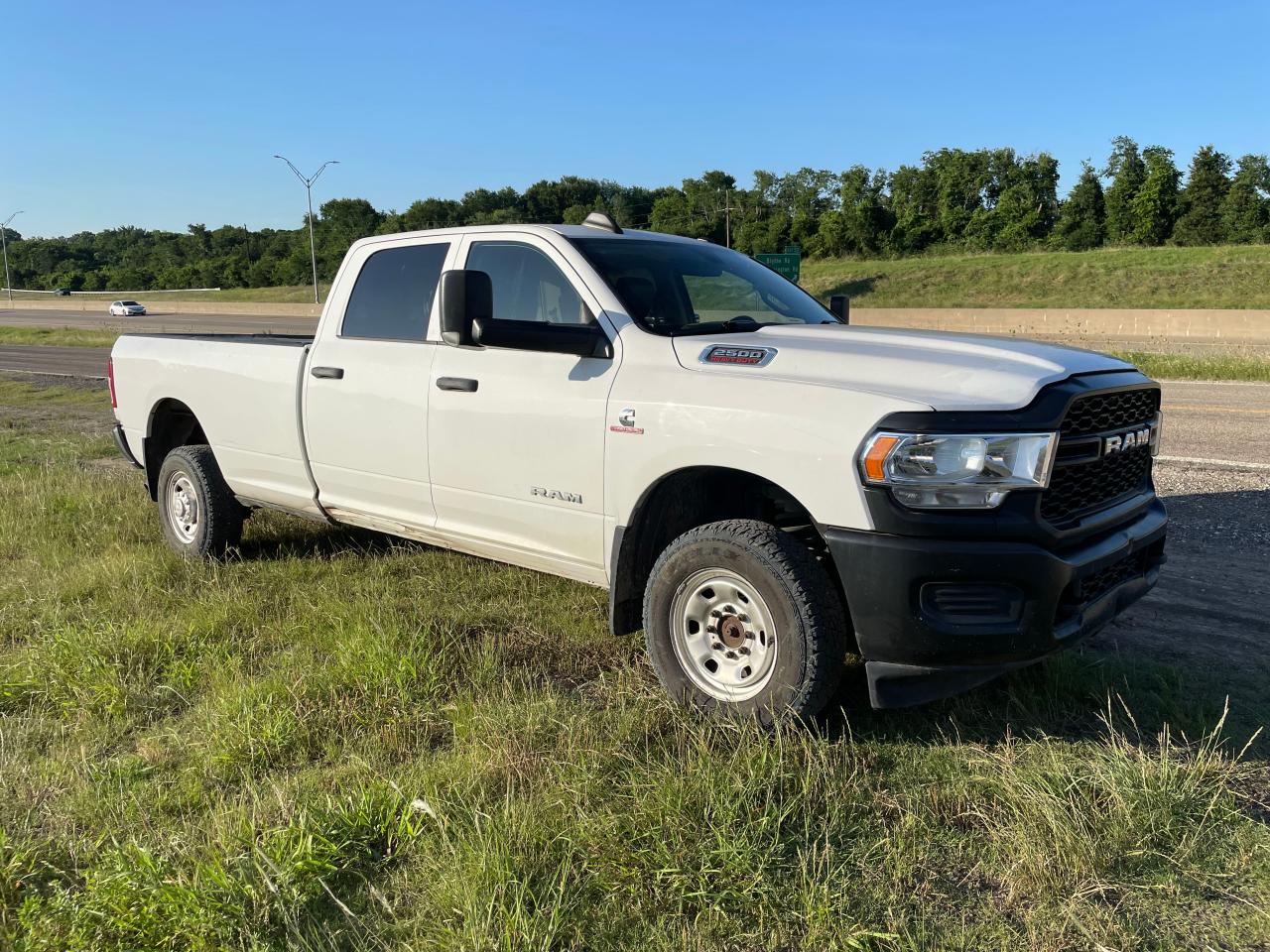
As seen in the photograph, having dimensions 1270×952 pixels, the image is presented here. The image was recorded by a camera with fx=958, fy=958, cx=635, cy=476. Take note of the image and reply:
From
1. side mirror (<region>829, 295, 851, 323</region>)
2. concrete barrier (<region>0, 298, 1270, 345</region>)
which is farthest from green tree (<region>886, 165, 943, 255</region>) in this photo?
side mirror (<region>829, 295, 851, 323</region>)

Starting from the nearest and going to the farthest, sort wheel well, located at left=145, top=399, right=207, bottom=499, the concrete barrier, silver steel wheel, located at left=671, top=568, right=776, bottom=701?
silver steel wheel, located at left=671, top=568, right=776, bottom=701 < wheel well, located at left=145, top=399, right=207, bottom=499 < the concrete barrier

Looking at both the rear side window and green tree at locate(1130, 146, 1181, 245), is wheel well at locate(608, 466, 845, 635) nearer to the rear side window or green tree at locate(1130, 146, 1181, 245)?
the rear side window

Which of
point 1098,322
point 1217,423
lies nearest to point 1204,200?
point 1098,322

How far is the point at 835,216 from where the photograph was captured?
66.2 m

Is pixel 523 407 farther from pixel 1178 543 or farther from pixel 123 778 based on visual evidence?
pixel 1178 543

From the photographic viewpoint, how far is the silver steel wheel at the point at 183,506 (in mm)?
6094

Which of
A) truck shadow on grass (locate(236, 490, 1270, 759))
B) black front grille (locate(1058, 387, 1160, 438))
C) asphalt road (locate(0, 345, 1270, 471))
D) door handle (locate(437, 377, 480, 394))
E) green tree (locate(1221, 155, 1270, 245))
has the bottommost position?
truck shadow on grass (locate(236, 490, 1270, 759))

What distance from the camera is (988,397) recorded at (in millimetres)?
3115

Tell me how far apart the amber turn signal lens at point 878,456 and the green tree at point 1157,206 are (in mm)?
60402

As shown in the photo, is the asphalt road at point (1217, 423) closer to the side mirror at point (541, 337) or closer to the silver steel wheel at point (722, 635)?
the silver steel wheel at point (722, 635)

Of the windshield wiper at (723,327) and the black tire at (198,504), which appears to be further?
the black tire at (198,504)

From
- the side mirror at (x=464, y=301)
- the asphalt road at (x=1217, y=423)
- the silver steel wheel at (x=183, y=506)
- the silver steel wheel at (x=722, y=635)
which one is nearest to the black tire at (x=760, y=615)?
the silver steel wheel at (x=722, y=635)

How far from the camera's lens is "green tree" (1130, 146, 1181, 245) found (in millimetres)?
54812

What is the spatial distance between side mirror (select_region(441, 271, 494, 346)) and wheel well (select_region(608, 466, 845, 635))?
1017mm
